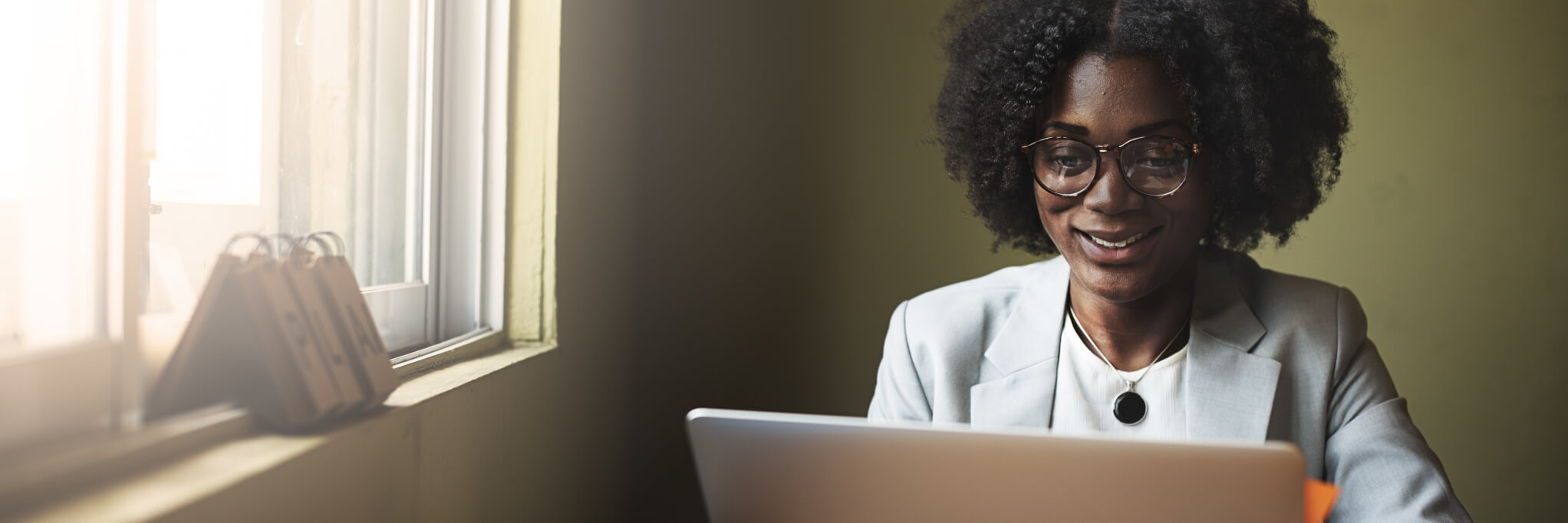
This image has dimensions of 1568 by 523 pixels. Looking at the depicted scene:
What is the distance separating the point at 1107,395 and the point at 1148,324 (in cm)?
13

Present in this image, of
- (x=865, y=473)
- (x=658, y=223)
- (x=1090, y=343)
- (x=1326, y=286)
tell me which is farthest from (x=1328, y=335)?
(x=658, y=223)

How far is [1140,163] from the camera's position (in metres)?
1.36

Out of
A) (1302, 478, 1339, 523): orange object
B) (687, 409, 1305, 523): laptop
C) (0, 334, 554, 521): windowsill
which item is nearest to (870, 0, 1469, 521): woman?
(1302, 478, 1339, 523): orange object

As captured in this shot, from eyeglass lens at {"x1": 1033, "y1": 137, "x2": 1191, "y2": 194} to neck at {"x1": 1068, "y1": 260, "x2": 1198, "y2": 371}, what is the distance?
0.62ft

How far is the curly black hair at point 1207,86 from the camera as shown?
1378 mm

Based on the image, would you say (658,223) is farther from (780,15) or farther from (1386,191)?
(1386,191)

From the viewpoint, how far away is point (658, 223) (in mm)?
2525

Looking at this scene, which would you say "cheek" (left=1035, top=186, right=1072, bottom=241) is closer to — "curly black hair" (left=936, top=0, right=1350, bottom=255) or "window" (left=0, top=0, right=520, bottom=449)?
"curly black hair" (left=936, top=0, right=1350, bottom=255)

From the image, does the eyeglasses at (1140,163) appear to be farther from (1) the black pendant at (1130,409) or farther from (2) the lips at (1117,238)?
(1) the black pendant at (1130,409)

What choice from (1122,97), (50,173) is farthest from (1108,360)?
(50,173)

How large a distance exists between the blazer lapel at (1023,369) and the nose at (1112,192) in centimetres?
21

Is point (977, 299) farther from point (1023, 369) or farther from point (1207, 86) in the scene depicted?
point (1207, 86)

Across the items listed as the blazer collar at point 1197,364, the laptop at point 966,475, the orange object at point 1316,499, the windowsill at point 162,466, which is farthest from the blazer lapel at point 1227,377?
the windowsill at point 162,466

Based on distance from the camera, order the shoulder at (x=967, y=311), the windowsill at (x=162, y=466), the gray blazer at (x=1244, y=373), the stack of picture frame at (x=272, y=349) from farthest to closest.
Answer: the shoulder at (x=967, y=311) → the gray blazer at (x=1244, y=373) → the stack of picture frame at (x=272, y=349) → the windowsill at (x=162, y=466)
